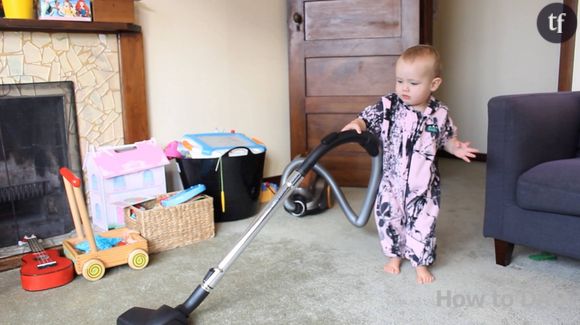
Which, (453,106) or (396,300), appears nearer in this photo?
(396,300)

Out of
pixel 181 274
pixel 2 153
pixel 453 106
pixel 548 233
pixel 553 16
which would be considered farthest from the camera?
pixel 453 106

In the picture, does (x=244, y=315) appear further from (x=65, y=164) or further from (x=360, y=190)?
(x=360, y=190)

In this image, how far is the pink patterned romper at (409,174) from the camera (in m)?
2.01

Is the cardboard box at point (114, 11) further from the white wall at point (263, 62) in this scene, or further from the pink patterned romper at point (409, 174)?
the pink patterned romper at point (409, 174)

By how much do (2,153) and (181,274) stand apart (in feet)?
3.39

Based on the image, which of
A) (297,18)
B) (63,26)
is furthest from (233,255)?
(297,18)

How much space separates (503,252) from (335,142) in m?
0.88

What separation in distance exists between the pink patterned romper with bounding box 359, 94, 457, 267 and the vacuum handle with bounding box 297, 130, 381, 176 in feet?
0.32

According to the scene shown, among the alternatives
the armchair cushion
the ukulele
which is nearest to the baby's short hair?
the armchair cushion

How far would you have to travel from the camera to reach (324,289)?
1.95 meters

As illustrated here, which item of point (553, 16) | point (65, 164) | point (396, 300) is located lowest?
point (396, 300)

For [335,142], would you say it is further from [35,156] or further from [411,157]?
[35,156]

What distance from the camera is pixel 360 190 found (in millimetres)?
3434

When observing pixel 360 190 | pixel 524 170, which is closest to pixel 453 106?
pixel 360 190
